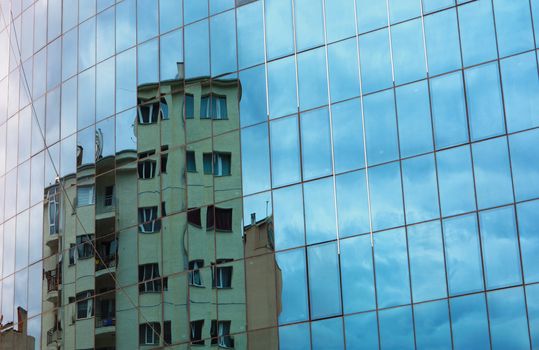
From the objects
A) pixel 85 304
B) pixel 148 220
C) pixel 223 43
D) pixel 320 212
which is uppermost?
pixel 223 43

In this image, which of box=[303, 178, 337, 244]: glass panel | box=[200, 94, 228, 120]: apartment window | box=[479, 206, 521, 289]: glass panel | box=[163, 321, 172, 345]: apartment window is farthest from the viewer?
box=[200, 94, 228, 120]: apartment window

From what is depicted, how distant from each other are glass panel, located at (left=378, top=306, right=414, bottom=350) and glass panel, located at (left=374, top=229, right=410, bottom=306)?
0.86 ft

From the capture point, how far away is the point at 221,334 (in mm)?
34531

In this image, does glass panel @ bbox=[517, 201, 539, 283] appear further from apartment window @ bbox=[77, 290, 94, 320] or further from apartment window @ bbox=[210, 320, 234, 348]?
apartment window @ bbox=[77, 290, 94, 320]

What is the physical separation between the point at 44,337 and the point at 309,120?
1548 centimetres

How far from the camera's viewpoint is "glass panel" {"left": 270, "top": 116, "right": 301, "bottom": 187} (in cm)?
3400

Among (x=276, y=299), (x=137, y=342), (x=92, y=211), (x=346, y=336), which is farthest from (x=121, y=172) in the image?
(x=346, y=336)

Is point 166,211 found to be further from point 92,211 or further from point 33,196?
point 33,196

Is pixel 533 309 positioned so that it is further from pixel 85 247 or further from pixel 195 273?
pixel 85 247

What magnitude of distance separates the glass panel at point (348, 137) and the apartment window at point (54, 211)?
1417 cm

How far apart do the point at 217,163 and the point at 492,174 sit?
10199mm

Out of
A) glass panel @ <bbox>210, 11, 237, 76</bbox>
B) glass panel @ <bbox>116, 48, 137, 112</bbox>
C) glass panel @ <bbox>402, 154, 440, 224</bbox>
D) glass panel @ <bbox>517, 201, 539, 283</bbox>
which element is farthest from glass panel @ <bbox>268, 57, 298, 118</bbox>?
glass panel @ <bbox>517, 201, 539, 283</bbox>

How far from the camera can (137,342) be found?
37.0m

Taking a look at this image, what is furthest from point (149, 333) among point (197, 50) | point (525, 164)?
point (525, 164)
